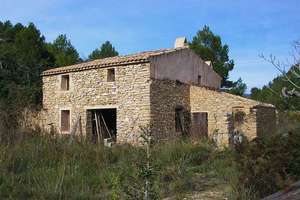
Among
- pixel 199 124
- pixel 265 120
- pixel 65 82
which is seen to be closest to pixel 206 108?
pixel 199 124

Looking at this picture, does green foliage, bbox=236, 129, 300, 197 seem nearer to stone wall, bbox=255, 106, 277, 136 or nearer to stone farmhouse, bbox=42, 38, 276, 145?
stone farmhouse, bbox=42, 38, 276, 145

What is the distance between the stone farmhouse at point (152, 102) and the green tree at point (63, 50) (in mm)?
8671

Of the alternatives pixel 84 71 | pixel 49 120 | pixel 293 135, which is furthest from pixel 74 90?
pixel 293 135

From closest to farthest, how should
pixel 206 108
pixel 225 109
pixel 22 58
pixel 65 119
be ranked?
pixel 225 109
pixel 206 108
pixel 65 119
pixel 22 58

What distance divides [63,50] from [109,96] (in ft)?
52.9

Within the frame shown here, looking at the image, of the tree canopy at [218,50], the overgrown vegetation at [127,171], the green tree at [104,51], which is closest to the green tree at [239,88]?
the tree canopy at [218,50]

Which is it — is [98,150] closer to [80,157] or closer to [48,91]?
[80,157]

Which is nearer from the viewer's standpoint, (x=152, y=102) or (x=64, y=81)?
(x=152, y=102)

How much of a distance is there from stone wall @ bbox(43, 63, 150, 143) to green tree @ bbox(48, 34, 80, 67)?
7949mm

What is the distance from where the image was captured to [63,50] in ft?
110

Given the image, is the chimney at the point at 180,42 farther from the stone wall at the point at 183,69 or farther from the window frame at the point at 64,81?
the window frame at the point at 64,81

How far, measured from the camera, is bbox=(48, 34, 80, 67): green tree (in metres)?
29.7

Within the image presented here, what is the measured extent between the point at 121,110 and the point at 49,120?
5412 mm

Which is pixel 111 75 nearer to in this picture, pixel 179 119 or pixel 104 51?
pixel 179 119
